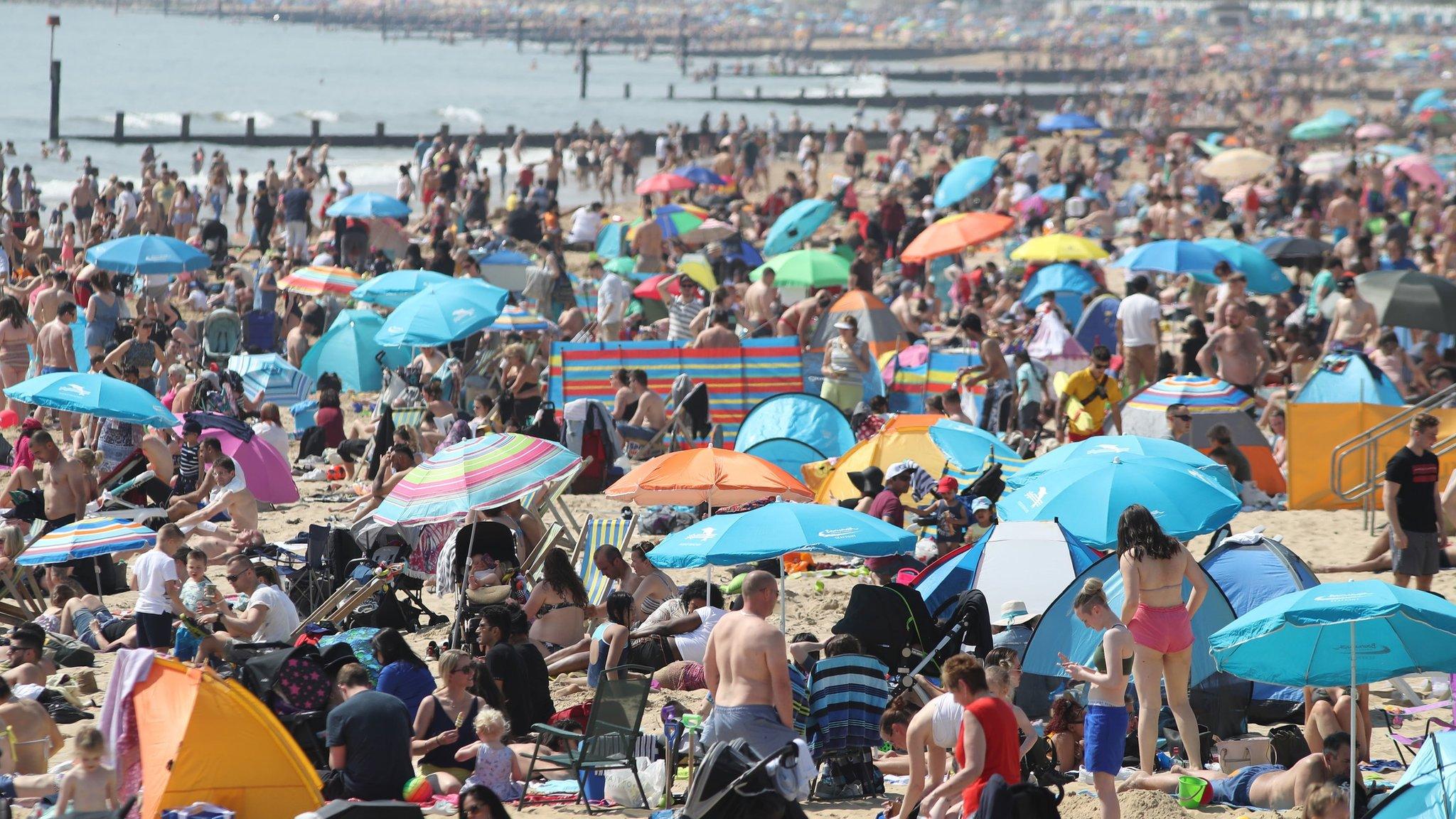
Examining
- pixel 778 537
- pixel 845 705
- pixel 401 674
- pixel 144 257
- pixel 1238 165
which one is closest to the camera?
pixel 845 705

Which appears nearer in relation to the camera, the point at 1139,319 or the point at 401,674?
the point at 401,674

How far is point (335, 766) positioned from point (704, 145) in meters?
31.0

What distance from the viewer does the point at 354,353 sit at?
14.6 m

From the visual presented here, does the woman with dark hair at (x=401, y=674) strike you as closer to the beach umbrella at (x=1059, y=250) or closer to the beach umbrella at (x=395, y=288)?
the beach umbrella at (x=395, y=288)

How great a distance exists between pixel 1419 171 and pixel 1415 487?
827 inches

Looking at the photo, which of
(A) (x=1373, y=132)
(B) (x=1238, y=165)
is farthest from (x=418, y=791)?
(A) (x=1373, y=132)

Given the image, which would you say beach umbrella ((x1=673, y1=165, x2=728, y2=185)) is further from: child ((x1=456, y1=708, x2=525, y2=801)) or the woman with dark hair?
child ((x1=456, y1=708, x2=525, y2=801))

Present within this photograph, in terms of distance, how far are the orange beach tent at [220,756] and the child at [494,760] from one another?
792mm

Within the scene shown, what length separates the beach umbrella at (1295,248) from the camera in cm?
1816

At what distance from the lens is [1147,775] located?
6.23m

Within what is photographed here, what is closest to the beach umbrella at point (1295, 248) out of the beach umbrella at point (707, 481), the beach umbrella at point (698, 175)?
the beach umbrella at point (698, 175)

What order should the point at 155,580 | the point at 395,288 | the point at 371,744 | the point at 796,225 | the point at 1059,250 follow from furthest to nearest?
1. the point at 796,225
2. the point at 1059,250
3. the point at 395,288
4. the point at 155,580
5. the point at 371,744

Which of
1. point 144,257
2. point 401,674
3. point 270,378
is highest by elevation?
point 144,257

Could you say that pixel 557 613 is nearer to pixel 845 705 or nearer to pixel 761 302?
pixel 845 705
